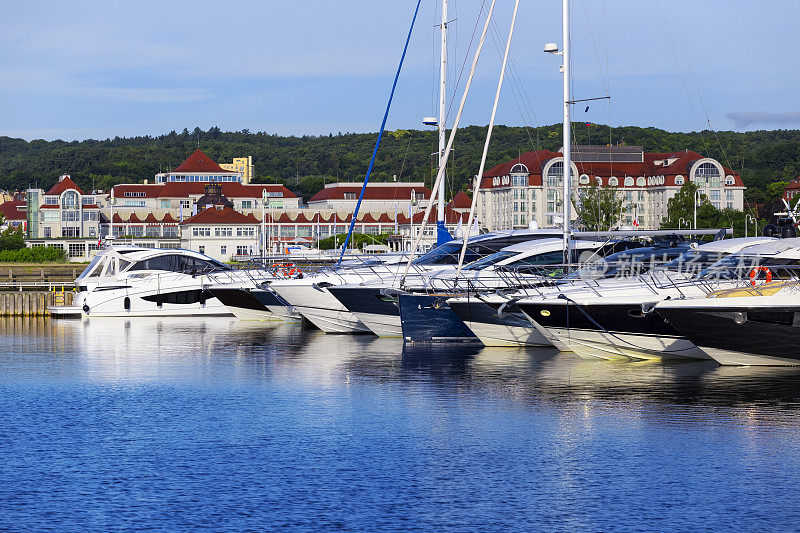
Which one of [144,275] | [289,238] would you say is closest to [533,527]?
[144,275]

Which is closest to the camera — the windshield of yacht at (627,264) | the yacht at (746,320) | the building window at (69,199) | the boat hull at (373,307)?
the yacht at (746,320)

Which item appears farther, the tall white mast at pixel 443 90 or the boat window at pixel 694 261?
the tall white mast at pixel 443 90

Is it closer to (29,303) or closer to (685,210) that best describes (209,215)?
(685,210)

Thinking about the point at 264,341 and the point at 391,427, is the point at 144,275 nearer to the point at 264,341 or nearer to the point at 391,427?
the point at 264,341

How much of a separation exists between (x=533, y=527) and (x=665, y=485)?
119 inches

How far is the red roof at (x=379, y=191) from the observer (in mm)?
136125

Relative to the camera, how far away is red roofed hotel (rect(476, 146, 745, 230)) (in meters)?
135

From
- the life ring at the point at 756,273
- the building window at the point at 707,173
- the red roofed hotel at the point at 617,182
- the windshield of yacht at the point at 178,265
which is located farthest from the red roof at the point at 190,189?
the life ring at the point at 756,273

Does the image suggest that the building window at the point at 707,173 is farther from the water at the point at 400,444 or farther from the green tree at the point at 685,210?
the water at the point at 400,444

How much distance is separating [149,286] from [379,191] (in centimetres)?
9579

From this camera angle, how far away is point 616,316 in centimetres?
2677

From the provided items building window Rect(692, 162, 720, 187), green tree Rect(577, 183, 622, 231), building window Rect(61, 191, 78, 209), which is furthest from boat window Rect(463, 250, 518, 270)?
building window Rect(692, 162, 720, 187)

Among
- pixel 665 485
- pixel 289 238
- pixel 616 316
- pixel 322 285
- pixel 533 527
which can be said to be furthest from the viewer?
pixel 289 238

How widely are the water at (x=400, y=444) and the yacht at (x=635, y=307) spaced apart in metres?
0.57
